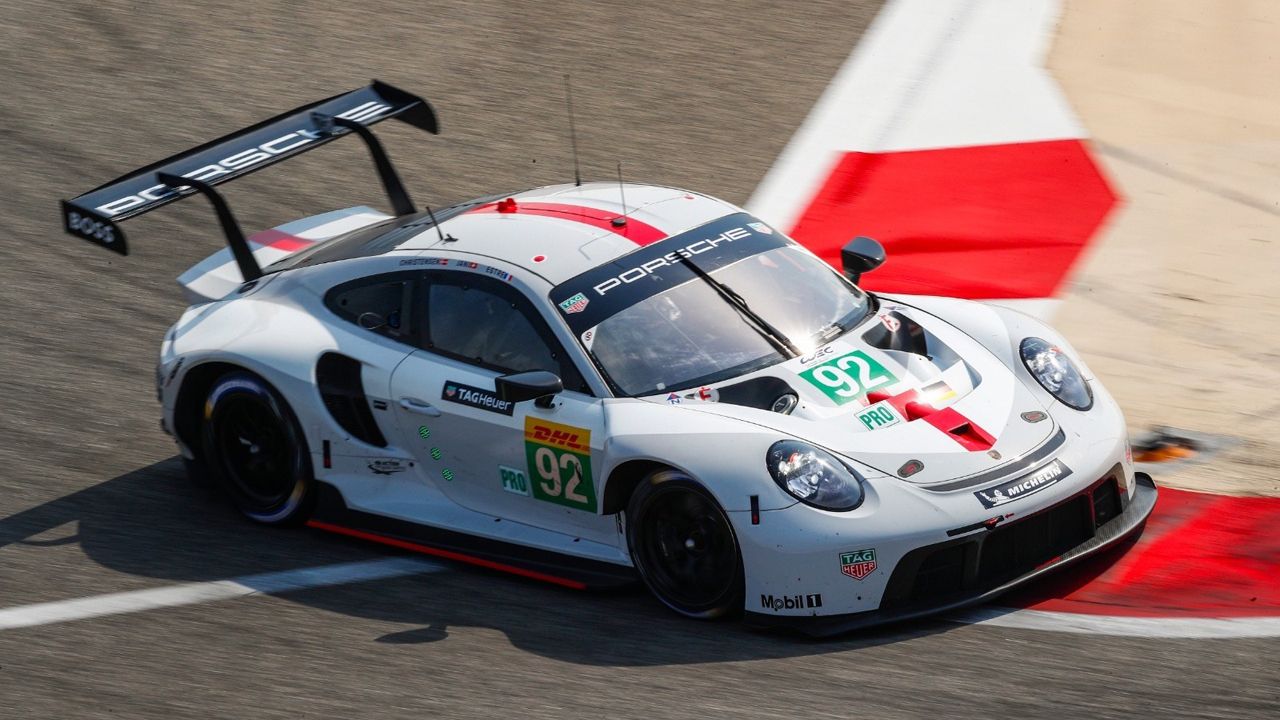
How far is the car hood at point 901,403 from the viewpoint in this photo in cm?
554

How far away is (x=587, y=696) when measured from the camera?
5.19 metres

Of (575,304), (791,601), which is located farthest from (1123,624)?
(575,304)

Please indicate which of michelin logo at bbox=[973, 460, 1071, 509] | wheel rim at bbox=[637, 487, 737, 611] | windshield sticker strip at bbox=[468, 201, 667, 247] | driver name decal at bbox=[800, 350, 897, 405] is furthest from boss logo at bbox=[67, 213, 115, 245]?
michelin logo at bbox=[973, 460, 1071, 509]

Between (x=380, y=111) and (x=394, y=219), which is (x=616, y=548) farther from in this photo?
(x=380, y=111)

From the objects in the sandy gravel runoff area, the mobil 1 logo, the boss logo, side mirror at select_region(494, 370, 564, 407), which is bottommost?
the sandy gravel runoff area

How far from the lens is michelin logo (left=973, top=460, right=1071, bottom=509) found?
5.39 m

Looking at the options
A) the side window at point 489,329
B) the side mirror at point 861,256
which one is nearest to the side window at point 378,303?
the side window at point 489,329

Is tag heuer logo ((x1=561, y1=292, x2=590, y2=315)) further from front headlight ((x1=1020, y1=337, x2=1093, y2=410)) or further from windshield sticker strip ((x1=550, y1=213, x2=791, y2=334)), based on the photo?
front headlight ((x1=1020, y1=337, x2=1093, y2=410))

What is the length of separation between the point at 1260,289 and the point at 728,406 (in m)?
4.32

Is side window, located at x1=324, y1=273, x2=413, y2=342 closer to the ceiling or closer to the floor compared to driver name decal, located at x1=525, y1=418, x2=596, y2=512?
closer to the ceiling

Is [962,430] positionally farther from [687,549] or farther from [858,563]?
[687,549]

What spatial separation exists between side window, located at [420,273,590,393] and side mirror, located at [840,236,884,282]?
5.25 ft

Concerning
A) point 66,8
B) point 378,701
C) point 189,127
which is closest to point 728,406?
point 378,701

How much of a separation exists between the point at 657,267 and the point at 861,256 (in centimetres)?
115
